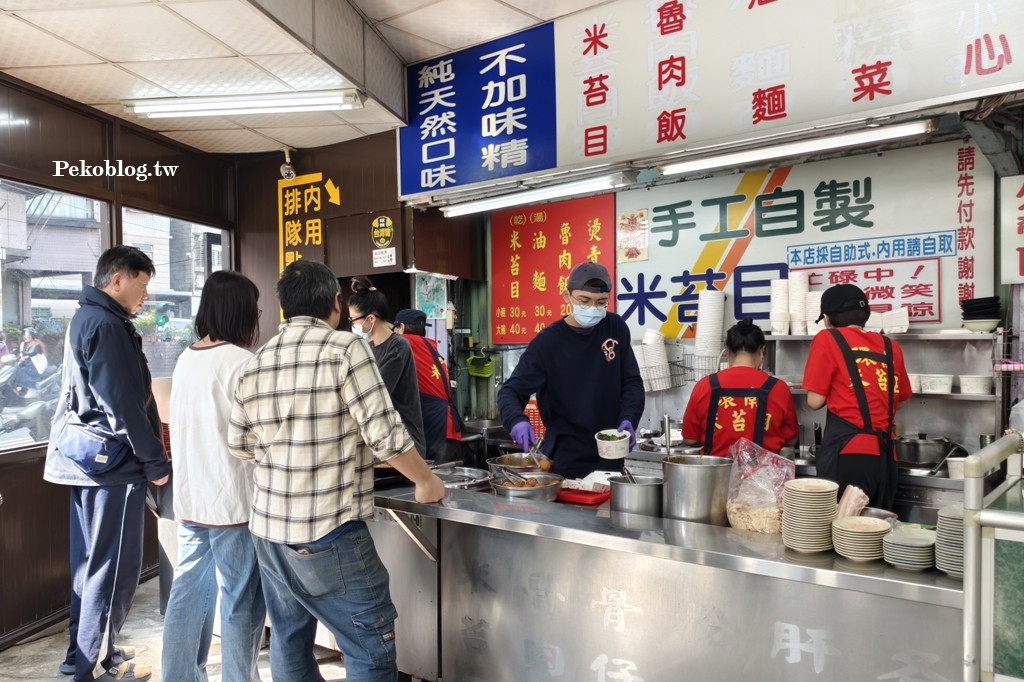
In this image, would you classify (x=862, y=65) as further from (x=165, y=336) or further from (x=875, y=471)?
(x=165, y=336)

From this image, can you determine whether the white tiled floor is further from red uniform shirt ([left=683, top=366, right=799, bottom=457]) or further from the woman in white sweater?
red uniform shirt ([left=683, top=366, right=799, bottom=457])

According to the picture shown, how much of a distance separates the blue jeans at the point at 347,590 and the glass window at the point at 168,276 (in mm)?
3255

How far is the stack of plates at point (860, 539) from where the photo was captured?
1672mm

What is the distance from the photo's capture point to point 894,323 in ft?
12.1

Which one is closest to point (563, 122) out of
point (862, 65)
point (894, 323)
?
point (862, 65)

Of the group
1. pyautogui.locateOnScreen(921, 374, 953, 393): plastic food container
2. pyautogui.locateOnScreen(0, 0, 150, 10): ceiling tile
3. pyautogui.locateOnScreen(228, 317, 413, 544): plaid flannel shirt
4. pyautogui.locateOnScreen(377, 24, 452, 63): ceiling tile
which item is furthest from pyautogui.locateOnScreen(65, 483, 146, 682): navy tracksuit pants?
pyautogui.locateOnScreen(921, 374, 953, 393): plastic food container

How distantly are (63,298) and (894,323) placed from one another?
16.2 feet

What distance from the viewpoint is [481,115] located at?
4.23 metres

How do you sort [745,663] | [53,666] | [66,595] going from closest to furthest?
1. [745,663]
2. [53,666]
3. [66,595]

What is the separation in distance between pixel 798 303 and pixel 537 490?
2.37 m

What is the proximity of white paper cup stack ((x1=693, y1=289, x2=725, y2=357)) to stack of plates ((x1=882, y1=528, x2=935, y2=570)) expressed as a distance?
275 cm

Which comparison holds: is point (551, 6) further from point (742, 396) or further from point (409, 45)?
point (742, 396)

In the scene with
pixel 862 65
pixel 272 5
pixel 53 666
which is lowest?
pixel 53 666

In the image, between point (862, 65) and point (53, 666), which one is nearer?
point (862, 65)
